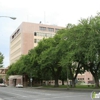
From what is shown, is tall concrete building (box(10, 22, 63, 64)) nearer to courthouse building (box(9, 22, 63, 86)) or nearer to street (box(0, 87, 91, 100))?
courthouse building (box(9, 22, 63, 86))

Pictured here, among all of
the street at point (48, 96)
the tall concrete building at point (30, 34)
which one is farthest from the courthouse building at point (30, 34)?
the street at point (48, 96)

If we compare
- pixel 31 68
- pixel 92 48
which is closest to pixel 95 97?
pixel 92 48

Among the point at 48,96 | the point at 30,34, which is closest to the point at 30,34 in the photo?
the point at 30,34

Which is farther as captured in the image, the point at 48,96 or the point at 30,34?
the point at 30,34

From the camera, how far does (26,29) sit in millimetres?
123188

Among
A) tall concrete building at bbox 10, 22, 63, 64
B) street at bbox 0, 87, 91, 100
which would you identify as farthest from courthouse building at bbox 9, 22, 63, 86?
street at bbox 0, 87, 91, 100

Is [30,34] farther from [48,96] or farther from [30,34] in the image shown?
[48,96]

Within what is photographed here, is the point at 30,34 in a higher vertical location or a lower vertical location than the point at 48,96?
higher

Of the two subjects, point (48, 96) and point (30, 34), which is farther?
point (30, 34)

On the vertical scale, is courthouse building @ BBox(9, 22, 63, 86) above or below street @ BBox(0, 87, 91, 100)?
above

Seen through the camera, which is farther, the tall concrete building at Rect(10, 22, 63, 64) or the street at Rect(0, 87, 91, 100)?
the tall concrete building at Rect(10, 22, 63, 64)

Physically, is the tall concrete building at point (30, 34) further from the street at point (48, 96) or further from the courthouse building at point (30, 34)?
the street at point (48, 96)

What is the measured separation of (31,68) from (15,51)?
255 feet

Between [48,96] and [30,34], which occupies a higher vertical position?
[30,34]
